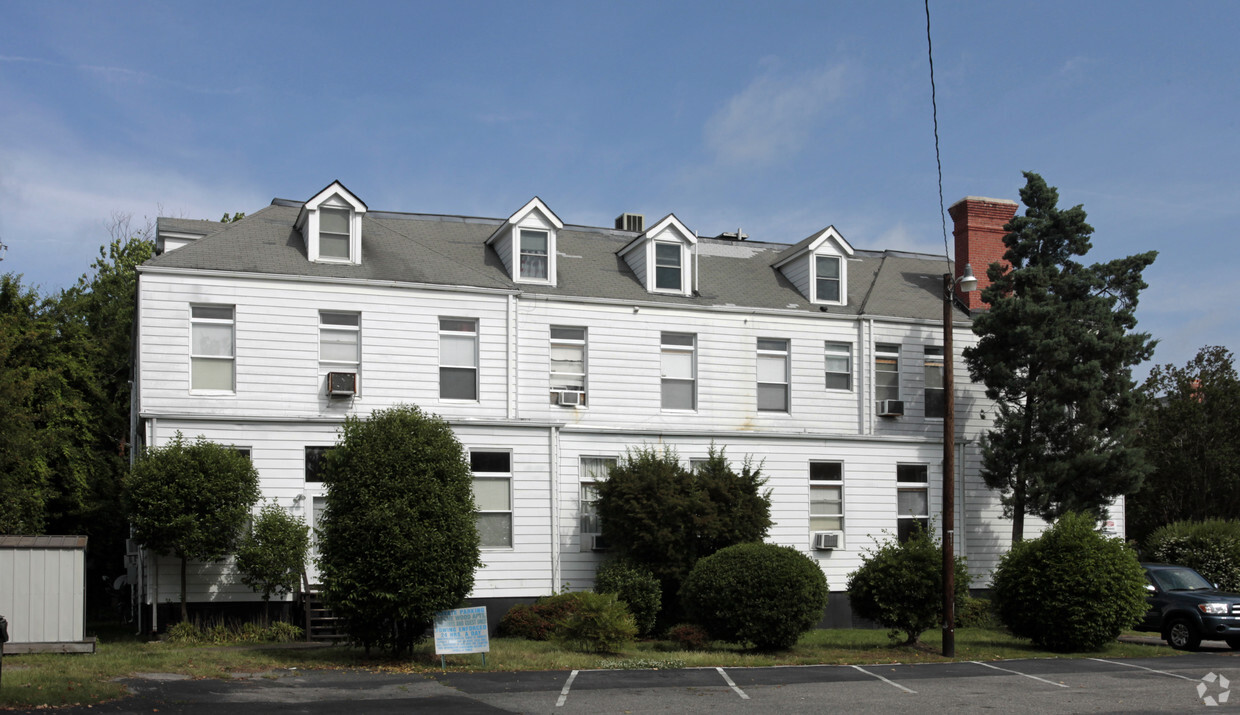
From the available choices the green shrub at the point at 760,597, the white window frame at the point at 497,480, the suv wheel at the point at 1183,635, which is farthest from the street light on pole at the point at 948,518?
the white window frame at the point at 497,480

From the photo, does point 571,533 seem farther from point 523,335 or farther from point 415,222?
point 415,222

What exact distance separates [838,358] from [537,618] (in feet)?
35.9

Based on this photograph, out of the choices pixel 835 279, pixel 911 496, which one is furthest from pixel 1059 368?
pixel 835 279

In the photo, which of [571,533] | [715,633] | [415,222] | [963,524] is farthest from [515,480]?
[963,524]

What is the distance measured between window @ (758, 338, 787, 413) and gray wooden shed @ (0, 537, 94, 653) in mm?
15955

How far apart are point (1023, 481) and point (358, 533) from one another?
1644 cm

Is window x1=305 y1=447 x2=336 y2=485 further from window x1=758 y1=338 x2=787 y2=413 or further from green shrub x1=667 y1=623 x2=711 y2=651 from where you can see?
window x1=758 y1=338 x2=787 y2=413

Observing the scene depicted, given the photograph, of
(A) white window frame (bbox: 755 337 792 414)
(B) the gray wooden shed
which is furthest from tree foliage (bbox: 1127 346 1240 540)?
(B) the gray wooden shed

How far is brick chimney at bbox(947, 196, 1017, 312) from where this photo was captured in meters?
32.3

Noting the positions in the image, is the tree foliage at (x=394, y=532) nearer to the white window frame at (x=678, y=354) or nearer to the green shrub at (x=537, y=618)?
the green shrub at (x=537, y=618)

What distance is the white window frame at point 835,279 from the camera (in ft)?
98.4

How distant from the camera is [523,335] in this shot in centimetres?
2647

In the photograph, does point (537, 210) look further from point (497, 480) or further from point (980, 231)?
point (980, 231)

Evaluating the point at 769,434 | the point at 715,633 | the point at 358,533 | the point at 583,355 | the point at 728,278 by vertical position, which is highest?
the point at 728,278
